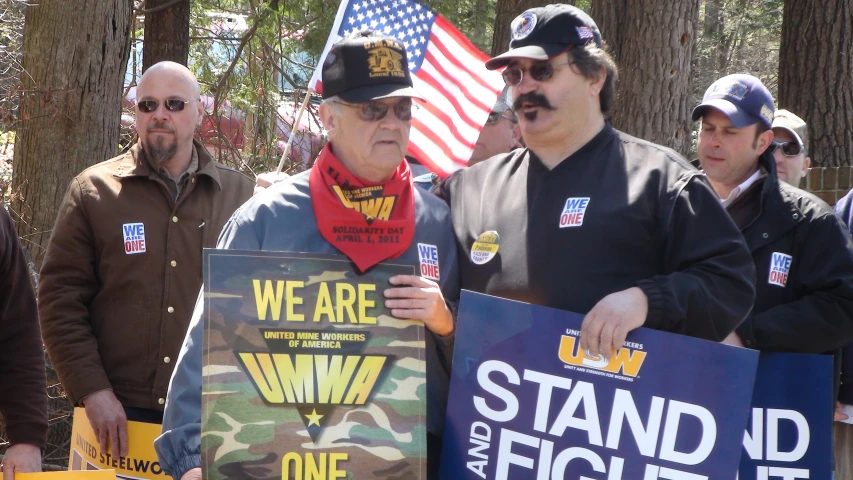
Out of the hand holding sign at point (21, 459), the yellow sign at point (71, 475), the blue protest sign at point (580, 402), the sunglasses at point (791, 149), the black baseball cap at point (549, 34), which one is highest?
the black baseball cap at point (549, 34)

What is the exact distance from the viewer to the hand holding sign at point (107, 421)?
4105mm

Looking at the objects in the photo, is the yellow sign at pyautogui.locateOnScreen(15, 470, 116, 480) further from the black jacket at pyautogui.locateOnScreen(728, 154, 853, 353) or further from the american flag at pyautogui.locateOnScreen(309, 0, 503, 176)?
the black jacket at pyautogui.locateOnScreen(728, 154, 853, 353)

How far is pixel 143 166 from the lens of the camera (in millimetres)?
4453

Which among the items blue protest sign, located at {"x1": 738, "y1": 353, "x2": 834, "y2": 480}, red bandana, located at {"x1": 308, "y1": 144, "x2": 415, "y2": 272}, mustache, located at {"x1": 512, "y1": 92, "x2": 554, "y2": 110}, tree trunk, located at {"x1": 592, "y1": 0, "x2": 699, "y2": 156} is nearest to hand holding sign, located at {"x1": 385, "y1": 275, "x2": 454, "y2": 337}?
red bandana, located at {"x1": 308, "y1": 144, "x2": 415, "y2": 272}

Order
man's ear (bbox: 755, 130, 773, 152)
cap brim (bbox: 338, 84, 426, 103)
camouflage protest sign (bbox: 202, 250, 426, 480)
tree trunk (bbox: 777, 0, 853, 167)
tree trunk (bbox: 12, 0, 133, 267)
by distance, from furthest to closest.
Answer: tree trunk (bbox: 777, 0, 853, 167), tree trunk (bbox: 12, 0, 133, 267), man's ear (bbox: 755, 130, 773, 152), cap brim (bbox: 338, 84, 426, 103), camouflage protest sign (bbox: 202, 250, 426, 480)

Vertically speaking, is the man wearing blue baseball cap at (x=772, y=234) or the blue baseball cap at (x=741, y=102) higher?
the blue baseball cap at (x=741, y=102)

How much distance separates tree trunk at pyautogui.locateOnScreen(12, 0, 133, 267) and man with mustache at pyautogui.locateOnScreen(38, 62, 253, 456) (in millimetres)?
2283

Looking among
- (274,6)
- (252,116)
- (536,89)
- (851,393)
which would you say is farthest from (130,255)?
(252,116)

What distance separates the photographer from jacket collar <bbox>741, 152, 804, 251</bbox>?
4.15m

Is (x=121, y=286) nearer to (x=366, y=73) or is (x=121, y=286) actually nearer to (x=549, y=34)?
(x=366, y=73)

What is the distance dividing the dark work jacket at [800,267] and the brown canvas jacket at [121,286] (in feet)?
8.08

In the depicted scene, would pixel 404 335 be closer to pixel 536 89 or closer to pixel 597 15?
pixel 536 89

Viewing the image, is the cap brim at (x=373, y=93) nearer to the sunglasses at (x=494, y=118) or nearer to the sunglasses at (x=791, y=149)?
the sunglasses at (x=494, y=118)

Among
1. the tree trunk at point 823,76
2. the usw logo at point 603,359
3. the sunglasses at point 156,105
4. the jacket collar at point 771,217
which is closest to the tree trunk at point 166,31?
the sunglasses at point 156,105
